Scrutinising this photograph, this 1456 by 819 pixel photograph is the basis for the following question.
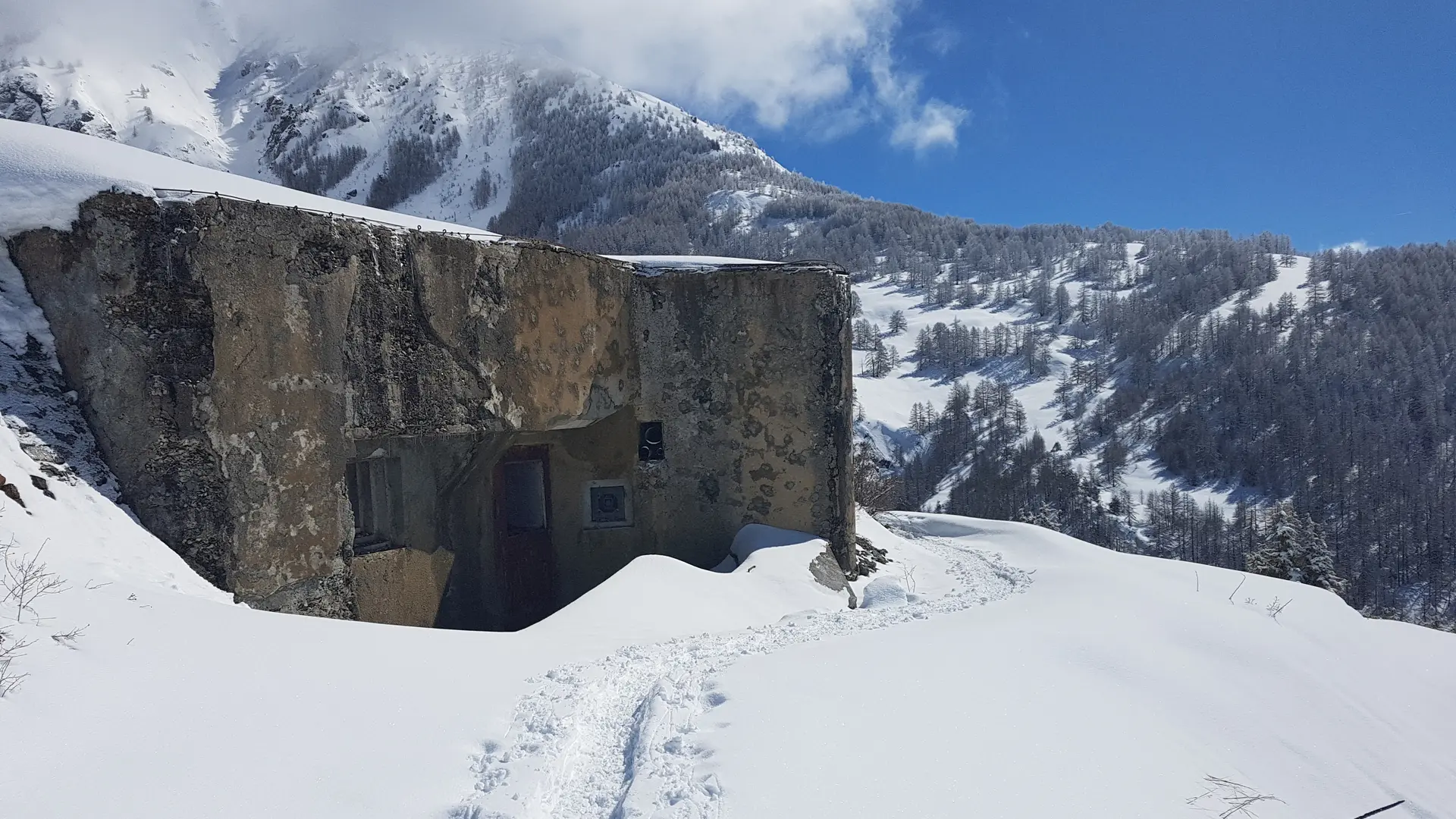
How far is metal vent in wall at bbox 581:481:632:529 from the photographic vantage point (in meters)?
9.45

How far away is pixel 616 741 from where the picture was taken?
153 inches

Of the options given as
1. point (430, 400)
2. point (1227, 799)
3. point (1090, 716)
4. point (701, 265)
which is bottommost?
point (1227, 799)

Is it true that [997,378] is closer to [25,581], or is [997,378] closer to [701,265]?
[701,265]

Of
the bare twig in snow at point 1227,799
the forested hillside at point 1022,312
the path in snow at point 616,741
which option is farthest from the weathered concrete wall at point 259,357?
the forested hillside at point 1022,312

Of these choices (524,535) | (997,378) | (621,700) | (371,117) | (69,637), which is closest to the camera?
(69,637)

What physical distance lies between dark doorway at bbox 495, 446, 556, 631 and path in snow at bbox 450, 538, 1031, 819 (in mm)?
3803

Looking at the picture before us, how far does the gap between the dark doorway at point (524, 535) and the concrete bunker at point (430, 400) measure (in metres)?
0.03

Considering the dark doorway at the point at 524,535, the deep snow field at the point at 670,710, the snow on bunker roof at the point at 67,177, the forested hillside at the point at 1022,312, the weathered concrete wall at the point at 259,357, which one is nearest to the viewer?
the deep snow field at the point at 670,710

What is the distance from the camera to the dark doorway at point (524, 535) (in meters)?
9.05

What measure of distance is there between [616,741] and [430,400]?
405 cm

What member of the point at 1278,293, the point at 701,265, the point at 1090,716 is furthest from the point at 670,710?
the point at 1278,293

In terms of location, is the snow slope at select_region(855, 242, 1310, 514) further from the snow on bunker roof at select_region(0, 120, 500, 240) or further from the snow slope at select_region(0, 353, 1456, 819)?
the snow on bunker roof at select_region(0, 120, 500, 240)

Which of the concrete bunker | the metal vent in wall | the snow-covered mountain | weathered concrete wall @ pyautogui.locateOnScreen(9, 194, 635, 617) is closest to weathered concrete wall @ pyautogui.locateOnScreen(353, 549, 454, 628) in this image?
the concrete bunker

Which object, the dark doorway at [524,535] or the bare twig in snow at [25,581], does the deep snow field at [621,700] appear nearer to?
the bare twig in snow at [25,581]
